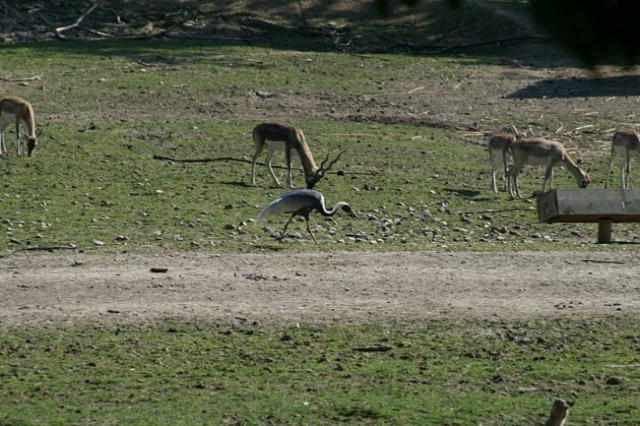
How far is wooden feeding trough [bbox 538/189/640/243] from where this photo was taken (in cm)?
768

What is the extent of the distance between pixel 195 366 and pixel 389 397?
1.23 m

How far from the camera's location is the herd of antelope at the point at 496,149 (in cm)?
1683

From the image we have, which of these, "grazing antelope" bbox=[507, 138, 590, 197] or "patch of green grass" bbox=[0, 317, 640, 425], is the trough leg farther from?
"grazing antelope" bbox=[507, 138, 590, 197]

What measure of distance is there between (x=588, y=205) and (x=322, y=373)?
1.75 m

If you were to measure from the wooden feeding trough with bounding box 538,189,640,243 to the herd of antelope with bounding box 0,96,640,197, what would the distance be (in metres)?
7.74

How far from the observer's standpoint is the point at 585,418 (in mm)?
7430

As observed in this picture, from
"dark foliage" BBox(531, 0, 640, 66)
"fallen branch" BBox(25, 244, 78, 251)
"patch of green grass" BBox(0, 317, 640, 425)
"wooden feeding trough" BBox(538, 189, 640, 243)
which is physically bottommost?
"fallen branch" BBox(25, 244, 78, 251)

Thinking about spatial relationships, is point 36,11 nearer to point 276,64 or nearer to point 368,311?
point 276,64

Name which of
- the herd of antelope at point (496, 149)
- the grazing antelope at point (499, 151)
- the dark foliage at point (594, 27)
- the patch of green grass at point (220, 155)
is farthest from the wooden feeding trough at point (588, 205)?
the grazing antelope at point (499, 151)

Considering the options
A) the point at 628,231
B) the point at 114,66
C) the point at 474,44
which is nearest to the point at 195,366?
the point at 628,231

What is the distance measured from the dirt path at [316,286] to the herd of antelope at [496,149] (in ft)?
15.5

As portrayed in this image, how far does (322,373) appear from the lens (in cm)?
827

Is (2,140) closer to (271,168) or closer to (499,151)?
(271,168)

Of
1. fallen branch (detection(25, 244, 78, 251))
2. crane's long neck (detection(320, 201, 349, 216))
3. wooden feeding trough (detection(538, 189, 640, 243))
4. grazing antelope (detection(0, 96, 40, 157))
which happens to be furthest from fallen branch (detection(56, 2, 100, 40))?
wooden feeding trough (detection(538, 189, 640, 243))
